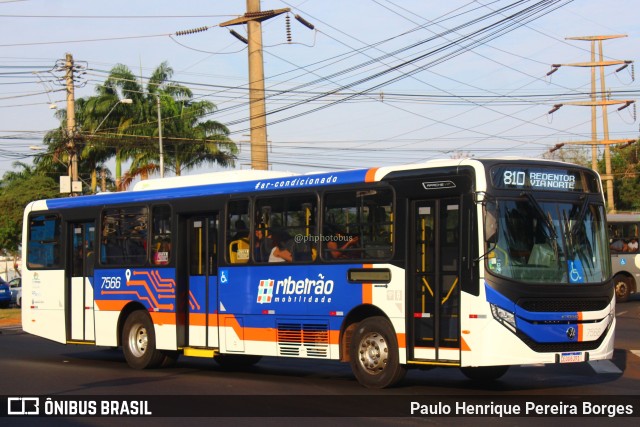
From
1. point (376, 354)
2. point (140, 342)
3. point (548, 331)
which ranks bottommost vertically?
point (140, 342)

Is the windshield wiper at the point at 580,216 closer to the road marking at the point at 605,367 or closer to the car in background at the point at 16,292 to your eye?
the road marking at the point at 605,367

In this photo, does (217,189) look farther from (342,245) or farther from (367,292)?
(367,292)

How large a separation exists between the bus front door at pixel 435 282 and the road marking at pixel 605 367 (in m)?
3.97

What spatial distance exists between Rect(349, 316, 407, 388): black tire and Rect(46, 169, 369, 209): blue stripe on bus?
84.3 inches

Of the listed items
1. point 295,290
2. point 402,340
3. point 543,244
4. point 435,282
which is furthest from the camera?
point 295,290

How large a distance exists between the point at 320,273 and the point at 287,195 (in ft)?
4.89

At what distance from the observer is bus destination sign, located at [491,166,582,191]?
13.0m

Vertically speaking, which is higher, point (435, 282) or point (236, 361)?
point (435, 282)

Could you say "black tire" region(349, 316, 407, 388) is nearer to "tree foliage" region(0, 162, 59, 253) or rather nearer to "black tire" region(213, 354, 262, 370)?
"black tire" region(213, 354, 262, 370)

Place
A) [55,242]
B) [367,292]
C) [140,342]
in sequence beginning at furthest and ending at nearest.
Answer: [55,242] → [140,342] → [367,292]

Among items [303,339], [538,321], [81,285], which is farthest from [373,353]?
[81,285]

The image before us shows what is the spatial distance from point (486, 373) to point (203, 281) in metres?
5.06

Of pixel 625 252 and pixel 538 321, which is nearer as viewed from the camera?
pixel 538 321

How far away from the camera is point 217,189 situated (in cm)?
1692
